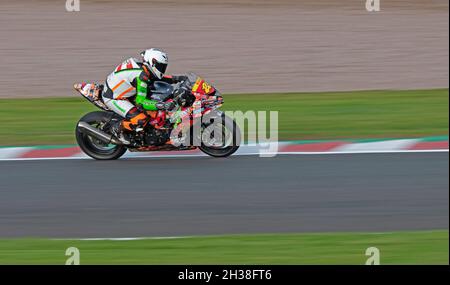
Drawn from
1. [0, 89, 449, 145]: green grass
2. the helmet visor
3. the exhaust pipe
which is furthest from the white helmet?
[0, 89, 449, 145]: green grass

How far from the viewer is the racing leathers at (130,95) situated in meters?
13.6

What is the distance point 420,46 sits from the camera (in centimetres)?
2169

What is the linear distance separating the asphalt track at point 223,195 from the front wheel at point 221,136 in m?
0.15

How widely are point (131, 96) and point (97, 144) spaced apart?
81cm

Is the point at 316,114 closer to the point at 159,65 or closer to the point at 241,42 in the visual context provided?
the point at 159,65

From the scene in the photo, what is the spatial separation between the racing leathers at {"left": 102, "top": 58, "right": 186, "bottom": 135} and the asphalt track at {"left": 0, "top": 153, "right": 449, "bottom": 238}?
588 mm

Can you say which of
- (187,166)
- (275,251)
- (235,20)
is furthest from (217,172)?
(235,20)

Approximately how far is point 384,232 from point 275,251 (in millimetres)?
1371

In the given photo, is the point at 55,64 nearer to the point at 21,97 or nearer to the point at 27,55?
the point at 27,55

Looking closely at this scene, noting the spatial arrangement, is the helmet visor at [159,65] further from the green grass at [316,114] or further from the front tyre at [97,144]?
the green grass at [316,114]

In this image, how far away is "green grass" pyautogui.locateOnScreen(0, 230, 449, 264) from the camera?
9250mm

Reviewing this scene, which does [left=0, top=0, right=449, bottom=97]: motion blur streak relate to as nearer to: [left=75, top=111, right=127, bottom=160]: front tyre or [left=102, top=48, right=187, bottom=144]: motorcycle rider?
[left=75, top=111, right=127, bottom=160]: front tyre

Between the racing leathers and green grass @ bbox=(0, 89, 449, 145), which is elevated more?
green grass @ bbox=(0, 89, 449, 145)
